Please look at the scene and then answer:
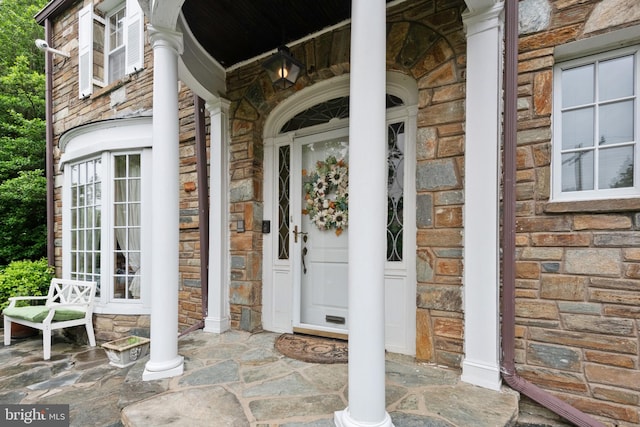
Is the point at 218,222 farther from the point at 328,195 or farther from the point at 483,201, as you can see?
the point at 483,201

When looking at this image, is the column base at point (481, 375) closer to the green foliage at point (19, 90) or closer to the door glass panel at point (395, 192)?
the door glass panel at point (395, 192)

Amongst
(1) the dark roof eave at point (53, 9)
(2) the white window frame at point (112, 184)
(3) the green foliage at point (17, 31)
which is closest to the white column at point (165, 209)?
(2) the white window frame at point (112, 184)

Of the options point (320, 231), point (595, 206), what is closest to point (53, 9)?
point (320, 231)

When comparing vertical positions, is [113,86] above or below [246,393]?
above

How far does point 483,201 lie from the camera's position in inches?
74.9

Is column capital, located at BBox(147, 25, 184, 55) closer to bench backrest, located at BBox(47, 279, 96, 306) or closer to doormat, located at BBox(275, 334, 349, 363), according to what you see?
doormat, located at BBox(275, 334, 349, 363)

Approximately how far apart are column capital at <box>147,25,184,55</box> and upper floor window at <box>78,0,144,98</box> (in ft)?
9.61

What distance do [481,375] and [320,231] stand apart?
1602 millimetres

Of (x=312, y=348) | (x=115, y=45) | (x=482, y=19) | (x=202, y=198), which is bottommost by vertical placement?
(x=312, y=348)

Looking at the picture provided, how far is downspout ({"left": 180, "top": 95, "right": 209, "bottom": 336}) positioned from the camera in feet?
10.1

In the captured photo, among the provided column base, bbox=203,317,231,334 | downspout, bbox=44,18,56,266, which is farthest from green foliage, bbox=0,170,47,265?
column base, bbox=203,317,231,334

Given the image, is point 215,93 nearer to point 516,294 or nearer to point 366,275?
point 366,275

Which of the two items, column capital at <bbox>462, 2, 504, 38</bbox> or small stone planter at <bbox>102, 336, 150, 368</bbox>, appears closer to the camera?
column capital at <bbox>462, 2, 504, 38</bbox>

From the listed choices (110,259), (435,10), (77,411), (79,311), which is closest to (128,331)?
(79,311)
